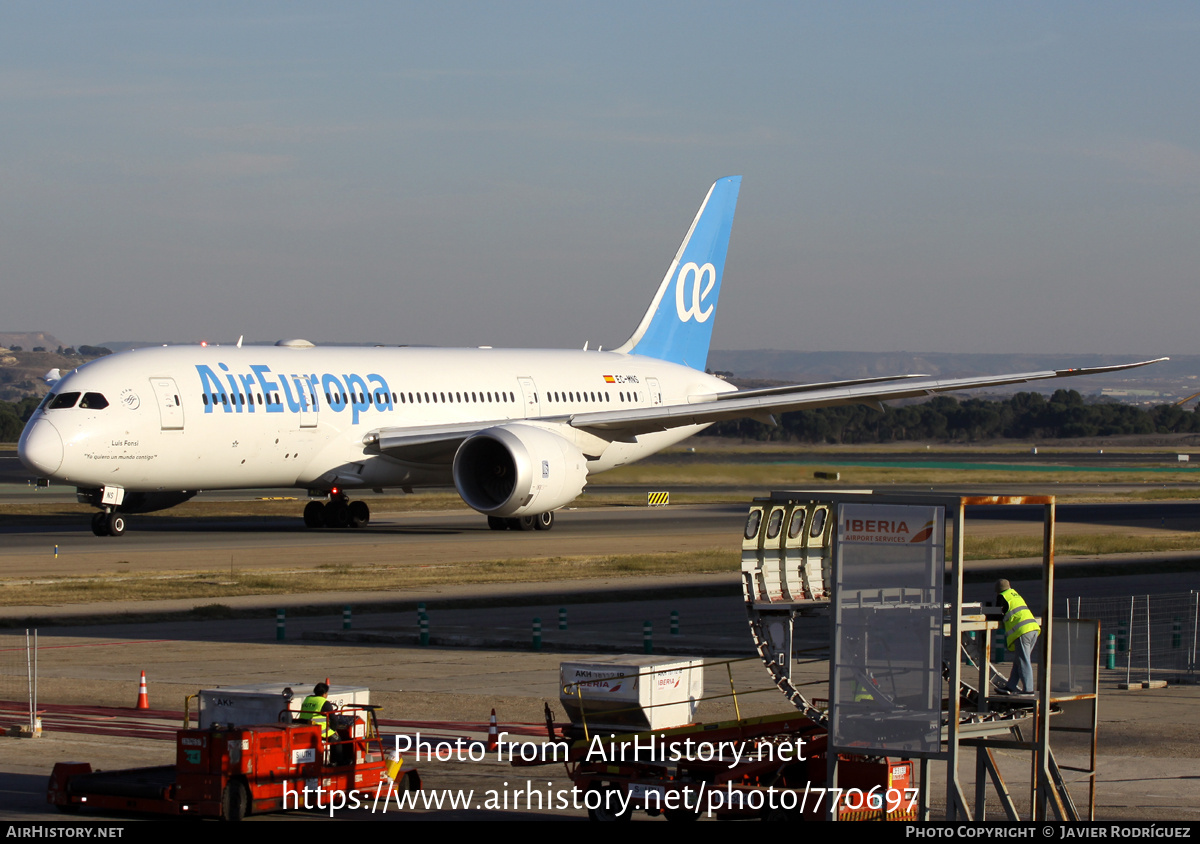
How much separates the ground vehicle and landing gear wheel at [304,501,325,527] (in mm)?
29745

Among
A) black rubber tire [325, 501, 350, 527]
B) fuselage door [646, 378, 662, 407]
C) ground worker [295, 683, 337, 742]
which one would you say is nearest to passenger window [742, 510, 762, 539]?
ground worker [295, 683, 337, 742]

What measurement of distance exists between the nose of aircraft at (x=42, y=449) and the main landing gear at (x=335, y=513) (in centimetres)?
943

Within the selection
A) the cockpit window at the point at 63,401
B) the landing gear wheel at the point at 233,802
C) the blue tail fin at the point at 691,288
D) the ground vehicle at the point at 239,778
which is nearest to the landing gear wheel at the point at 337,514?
the cockpit window at the point at 63,401

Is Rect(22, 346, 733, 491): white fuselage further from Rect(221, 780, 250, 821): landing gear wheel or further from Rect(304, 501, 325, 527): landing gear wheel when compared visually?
Rect(221, 780, 250, 821): landing gear wheel

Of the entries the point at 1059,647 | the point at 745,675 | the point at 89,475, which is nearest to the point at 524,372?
the point at 89,475

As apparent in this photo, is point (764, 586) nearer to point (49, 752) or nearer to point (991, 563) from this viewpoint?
point (49, 752)

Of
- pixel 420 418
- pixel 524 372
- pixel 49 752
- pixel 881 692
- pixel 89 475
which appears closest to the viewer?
pixel 881 692

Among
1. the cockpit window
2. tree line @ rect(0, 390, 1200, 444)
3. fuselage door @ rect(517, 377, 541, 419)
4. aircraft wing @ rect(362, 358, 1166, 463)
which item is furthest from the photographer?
tree line @ rect(0, 390, 1200, 444)

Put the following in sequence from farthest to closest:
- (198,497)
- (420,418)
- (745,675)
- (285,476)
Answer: (198,497)
(420,418)
(285,476)
(745,675)

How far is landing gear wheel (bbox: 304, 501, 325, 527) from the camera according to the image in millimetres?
41969

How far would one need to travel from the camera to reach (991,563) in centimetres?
3522

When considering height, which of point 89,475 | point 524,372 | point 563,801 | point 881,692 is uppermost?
point 524,372

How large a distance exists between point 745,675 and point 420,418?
2206 cm

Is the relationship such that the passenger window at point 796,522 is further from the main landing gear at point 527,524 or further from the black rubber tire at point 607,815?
the main landing gear at point 527,524
